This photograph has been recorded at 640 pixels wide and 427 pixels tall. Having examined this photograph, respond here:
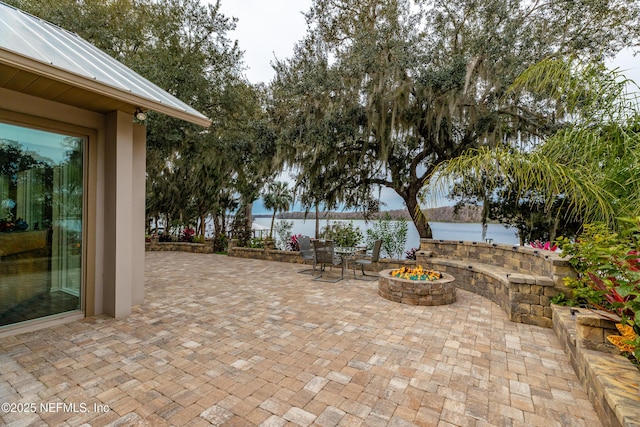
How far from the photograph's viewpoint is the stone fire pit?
14.3 feet

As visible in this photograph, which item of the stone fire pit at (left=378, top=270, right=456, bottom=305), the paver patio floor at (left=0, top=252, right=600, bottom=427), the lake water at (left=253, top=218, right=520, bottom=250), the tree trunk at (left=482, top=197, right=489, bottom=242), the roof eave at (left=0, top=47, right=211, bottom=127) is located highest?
the roof eave at (left=0, top=47, right=211, bottom=127)

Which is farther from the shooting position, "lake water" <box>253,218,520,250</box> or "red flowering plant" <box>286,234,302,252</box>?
"red flowering plant" <box>286,234,302,252</box>

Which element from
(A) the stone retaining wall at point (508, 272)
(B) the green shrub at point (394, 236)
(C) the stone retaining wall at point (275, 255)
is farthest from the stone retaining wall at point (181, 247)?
(A) the stone retaining wall at point (508, 272)

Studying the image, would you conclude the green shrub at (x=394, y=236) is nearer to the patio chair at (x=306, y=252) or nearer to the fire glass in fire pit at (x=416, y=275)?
the patio chair at (x=306, y=252)

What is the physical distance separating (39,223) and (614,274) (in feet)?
18.5

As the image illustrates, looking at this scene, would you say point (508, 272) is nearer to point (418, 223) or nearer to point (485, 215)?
point (485, 215)

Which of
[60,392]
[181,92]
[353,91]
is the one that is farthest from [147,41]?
[60,392]

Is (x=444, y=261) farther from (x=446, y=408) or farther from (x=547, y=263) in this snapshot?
(x=446, y=408)

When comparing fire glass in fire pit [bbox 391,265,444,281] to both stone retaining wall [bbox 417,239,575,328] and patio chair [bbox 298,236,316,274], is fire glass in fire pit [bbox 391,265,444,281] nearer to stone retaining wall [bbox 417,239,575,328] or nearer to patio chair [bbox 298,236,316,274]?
stone retaining wall [bbox 417,239,575,328]

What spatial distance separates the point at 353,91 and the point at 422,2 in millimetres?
2510

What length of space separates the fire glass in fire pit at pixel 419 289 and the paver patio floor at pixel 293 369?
21 centimetres

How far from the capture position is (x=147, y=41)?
26.2ft

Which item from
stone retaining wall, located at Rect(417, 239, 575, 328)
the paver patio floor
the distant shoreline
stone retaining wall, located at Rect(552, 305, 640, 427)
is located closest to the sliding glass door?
the paver patio floor

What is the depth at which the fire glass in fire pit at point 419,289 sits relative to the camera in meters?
4.36
